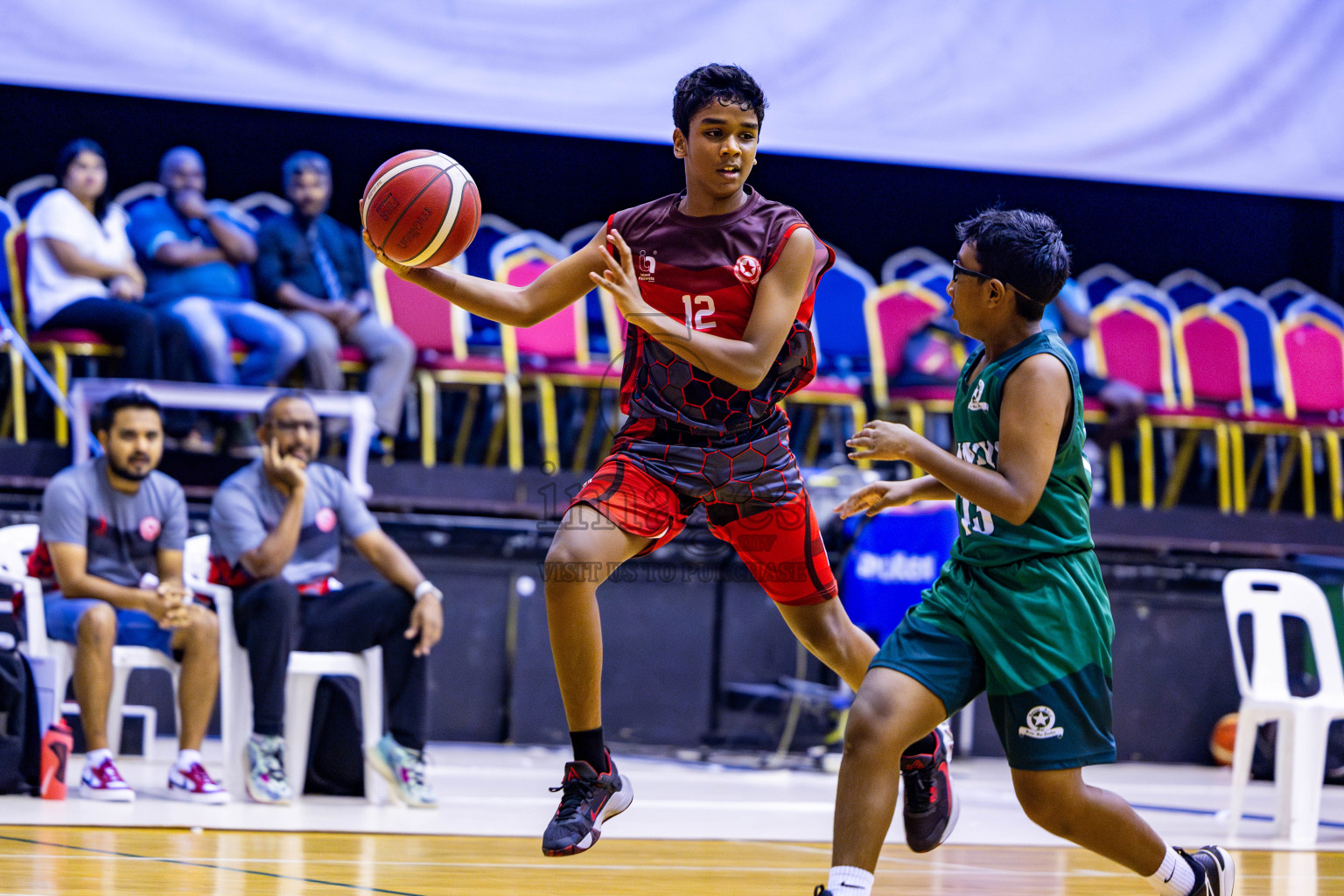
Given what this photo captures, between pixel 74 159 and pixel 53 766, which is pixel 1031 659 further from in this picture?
pixel 74 159

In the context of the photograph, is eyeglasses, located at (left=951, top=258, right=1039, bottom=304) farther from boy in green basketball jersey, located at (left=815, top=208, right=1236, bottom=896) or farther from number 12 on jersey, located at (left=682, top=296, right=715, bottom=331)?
number 12 on jersey, located at (left=682, top=296, right=715, bottom=331)

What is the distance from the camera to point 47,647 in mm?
5129

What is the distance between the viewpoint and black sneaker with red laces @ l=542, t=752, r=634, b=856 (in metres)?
2.90

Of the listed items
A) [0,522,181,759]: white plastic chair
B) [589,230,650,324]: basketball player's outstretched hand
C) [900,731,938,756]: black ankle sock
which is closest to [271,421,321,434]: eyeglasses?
[0,522,181,759]: white plastic chair

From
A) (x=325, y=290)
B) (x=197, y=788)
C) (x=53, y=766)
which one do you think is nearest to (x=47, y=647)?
(x=53, y=766)

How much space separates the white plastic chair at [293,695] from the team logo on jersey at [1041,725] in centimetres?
294

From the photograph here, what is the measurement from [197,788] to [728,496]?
8.06 ft

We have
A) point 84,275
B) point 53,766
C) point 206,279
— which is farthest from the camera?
point 206,279

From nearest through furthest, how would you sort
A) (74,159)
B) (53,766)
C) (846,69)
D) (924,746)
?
(924,746), (53,766), (846,69), (74,159)

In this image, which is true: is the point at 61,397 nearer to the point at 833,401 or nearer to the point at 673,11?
the point at 673,11

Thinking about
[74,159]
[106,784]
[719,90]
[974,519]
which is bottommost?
[106,784]

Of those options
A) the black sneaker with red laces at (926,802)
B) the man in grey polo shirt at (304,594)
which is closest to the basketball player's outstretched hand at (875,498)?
the black sneaker with red laces at (926,802)

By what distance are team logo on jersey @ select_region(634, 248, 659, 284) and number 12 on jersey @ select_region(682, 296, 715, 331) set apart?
9cm

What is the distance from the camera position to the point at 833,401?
7.67 metres
